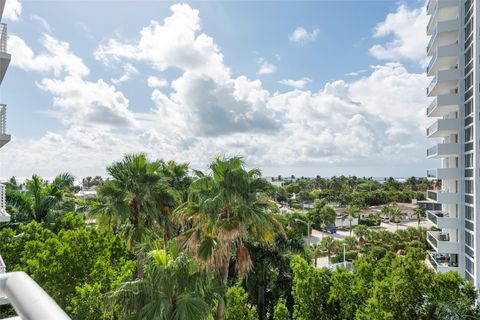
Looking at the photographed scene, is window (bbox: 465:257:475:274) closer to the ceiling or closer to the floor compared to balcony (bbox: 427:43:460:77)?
closer to the floor

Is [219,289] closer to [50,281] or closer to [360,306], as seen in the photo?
[360,306]

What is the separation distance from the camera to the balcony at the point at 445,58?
2255cm

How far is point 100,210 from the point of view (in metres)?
14.0

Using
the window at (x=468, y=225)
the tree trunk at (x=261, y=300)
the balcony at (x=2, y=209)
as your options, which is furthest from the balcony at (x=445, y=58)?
the balcony at (x=2, y=209)

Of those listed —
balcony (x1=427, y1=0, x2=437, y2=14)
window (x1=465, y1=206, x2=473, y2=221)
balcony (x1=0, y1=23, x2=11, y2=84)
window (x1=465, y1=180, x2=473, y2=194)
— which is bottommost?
window (x1=465, y1=206, x2=473, y2=221)

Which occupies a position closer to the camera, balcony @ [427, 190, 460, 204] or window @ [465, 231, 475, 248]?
window @ [465, 231, 475, 248]

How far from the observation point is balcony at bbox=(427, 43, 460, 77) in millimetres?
22547

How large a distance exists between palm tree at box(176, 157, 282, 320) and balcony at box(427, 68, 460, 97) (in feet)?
59.9

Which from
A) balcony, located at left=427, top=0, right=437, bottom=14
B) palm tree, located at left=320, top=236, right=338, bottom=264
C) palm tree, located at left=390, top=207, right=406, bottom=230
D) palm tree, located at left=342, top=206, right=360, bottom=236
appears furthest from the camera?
palm tree, located at left=390, top=207, right=406, bottom=230

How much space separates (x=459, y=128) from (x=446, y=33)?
6.65m

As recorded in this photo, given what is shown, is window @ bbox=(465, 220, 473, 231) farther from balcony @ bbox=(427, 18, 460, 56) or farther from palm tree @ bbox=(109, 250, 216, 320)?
palm tree @ bbox=(109, 250, 216, 320)

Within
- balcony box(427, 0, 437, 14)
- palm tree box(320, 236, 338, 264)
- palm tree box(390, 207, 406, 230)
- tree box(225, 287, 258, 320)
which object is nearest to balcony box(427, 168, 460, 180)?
balcony box(427, 0, 437, 14)

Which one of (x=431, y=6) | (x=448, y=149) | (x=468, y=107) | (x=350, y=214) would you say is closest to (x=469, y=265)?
(x=448, y=149)

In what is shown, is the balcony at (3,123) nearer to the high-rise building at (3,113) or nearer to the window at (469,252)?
the high-rise building at (3,113)
